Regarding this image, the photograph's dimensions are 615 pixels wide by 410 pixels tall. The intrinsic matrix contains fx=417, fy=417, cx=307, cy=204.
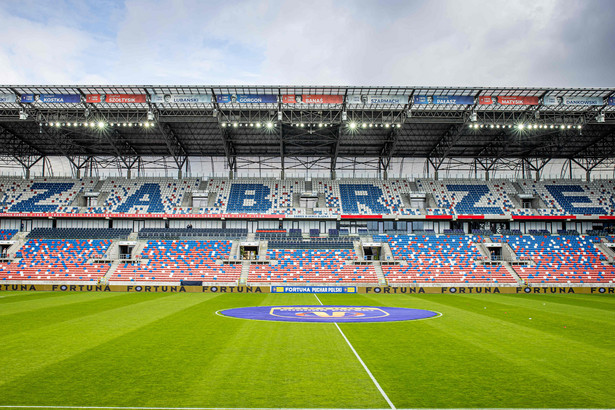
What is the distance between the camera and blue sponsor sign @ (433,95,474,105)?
164 feet

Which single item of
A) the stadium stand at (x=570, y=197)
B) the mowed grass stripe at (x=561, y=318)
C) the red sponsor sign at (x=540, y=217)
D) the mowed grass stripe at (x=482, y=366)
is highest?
the stadium stand at (x=570, y=197)

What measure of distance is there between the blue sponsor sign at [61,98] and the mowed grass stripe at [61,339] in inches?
1332

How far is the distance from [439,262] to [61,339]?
4313 cm

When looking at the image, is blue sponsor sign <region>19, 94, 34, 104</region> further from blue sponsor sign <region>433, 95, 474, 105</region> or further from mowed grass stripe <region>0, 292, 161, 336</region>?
blue sponsor sign <region>433, 95, 474, 105</region>

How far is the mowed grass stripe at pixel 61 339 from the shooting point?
1270 cm

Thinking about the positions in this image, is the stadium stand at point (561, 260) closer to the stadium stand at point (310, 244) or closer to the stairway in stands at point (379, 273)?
the stairway in stands at point (379, 273)

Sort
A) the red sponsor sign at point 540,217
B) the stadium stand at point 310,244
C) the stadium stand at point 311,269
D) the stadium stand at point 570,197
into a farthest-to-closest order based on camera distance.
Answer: the stadium stand at point 570,197 → the red sponsor sign at point 540,217 → the stadium stand at point 310,244 → the stadium stand at point 311,269

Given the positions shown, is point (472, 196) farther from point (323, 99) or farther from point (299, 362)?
point (299, 362)

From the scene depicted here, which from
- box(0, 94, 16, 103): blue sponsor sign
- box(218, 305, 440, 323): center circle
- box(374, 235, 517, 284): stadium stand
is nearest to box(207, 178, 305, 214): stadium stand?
box(374, 235, 517, 284): stadium stand

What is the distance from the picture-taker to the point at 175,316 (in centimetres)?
2433

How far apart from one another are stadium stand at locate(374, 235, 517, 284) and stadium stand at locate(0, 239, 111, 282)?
3484cm

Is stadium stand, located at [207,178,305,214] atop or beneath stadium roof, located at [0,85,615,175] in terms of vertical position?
beneath

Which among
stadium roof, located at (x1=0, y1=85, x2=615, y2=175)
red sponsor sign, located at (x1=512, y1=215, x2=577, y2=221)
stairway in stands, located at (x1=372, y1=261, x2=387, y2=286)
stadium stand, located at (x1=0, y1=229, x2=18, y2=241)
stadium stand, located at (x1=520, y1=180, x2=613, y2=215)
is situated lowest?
stairway in stands, located at (x1=372, y1=261, x2=387, y2=286)

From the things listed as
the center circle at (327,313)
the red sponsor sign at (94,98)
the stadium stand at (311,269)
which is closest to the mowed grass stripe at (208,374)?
the center circle at (327,313)
